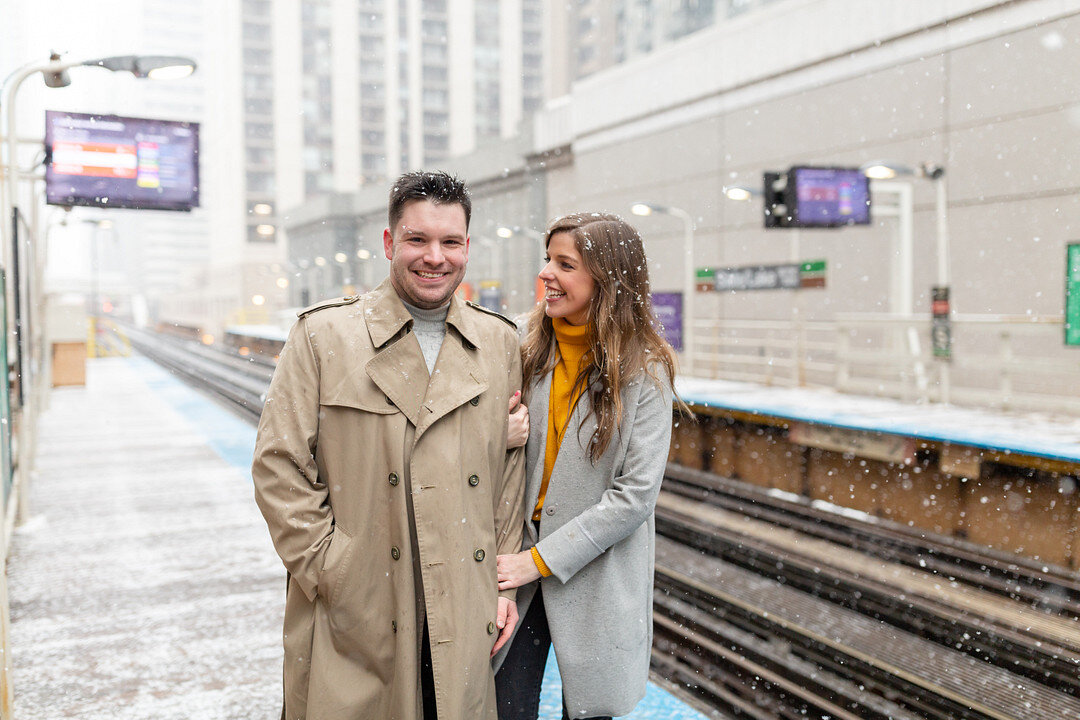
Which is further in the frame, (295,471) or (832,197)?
(832,197)

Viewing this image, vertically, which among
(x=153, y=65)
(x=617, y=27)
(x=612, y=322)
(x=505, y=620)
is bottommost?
(x=505, y=620)

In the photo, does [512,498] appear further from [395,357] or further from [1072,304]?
[1072,304]

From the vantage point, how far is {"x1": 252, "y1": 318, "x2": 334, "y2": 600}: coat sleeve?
1.95m

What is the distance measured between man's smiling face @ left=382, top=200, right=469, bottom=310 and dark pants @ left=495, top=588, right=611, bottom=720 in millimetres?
854

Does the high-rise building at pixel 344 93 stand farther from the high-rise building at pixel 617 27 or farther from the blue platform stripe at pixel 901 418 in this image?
the blue platform stripe at pixel 901 418

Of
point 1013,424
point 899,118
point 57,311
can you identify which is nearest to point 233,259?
point 57,311

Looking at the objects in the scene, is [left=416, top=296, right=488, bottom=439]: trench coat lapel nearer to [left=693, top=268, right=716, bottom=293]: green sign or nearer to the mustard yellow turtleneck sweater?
the mustard yellow turtleneck sweater

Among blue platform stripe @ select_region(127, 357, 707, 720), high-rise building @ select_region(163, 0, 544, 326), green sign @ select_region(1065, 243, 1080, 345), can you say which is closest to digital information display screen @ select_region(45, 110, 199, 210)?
blue platform stripe @ select_region(127, 357, 707, 720)

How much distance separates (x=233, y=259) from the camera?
254ft

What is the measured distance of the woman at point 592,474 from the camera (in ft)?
7.02

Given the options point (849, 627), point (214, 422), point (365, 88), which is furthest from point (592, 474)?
point (365, 88)

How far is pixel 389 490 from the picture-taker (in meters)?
2.02

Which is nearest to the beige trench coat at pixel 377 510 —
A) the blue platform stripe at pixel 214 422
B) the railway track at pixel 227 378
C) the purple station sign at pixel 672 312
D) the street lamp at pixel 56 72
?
the blue platform stripe at pixel 214 422

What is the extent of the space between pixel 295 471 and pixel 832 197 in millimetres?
13878
